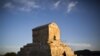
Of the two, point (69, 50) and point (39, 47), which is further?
point (69, 50)

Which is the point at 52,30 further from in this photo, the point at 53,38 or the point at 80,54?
the point at 80,54

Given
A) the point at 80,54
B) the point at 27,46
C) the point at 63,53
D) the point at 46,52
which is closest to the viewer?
the point at 46,52

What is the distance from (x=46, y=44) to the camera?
55.6 ft

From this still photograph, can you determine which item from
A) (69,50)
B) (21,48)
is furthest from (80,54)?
(21,48)

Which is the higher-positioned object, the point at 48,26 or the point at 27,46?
the point at 48,26

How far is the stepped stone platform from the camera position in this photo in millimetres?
16547

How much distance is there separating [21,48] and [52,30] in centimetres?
429

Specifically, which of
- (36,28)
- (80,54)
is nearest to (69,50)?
(36,28)

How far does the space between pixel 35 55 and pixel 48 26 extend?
10.5 ft

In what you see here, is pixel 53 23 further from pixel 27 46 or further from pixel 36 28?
pixel 27 46

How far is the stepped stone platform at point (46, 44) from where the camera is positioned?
651 inches

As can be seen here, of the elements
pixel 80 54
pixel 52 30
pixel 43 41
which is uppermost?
pixel 52 30

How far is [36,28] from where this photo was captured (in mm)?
19578

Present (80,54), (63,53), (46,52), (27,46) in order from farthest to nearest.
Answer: (80,54), (27,46), (63,53), (46,52)
